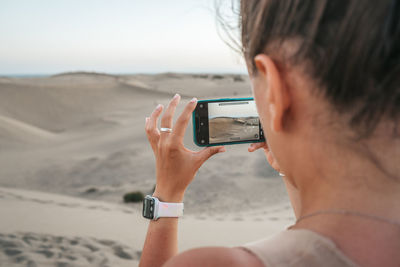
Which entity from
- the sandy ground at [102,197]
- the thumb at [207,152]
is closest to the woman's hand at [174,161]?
the thumb at [207,152]

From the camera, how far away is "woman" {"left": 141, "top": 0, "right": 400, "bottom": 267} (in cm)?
74

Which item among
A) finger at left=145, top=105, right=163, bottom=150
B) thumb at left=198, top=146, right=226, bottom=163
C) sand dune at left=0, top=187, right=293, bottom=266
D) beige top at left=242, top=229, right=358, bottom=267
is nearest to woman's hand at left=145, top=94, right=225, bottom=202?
thumb at left=198, top=146, right=226, bottom=163

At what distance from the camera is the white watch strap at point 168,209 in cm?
149

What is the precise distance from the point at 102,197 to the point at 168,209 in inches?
305

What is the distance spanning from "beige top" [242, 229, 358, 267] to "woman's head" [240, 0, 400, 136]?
0.78ft

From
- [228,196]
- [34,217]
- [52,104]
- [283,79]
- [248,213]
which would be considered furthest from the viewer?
[52,104]

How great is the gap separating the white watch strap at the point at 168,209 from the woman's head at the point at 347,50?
2.75 feet

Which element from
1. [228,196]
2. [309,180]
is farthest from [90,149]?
[309,180]

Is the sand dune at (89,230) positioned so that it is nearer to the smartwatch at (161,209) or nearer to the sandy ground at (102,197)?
the sandy ground at (102,197)

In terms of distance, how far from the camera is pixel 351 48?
0.74 meters

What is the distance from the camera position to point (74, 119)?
25.3m

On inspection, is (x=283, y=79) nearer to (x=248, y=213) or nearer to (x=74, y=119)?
(x=248, y=213)

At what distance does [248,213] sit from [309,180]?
6.34 m

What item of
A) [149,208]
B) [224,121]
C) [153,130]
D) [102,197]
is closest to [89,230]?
[102,197]
